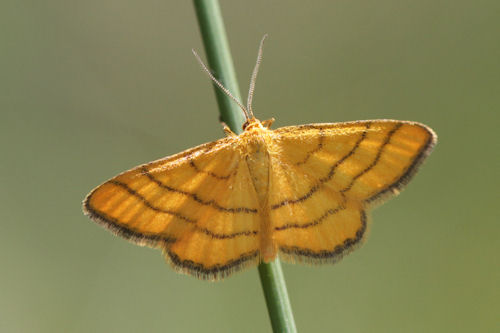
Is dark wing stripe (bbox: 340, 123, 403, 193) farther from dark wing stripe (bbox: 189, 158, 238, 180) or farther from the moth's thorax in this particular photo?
dark wing stripe (bbox: 189, 158, 238, 180)

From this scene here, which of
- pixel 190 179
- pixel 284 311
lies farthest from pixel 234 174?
pixel 284 311

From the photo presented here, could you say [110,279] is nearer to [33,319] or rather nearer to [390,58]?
[33,319]

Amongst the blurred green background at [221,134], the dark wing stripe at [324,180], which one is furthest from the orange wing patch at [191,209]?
the blurred green background at [221,134]

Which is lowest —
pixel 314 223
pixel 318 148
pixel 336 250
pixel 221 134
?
pixel 336 250

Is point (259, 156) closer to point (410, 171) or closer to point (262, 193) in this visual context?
point (262, 193)

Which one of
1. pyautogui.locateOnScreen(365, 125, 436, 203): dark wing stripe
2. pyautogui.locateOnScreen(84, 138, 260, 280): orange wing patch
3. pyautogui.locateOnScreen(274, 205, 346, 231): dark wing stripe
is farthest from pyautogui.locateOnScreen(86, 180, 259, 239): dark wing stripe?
pyautogui.locateOnScreen(365, 125, 436, 203): dark wing stripe

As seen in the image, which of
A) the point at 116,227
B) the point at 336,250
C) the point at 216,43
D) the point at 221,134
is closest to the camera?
the point at 216,43

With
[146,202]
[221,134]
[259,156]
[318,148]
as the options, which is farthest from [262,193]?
[221,134]

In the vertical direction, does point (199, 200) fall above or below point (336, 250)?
above
